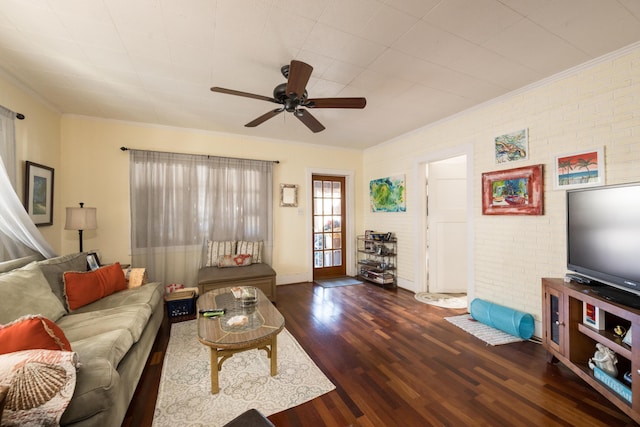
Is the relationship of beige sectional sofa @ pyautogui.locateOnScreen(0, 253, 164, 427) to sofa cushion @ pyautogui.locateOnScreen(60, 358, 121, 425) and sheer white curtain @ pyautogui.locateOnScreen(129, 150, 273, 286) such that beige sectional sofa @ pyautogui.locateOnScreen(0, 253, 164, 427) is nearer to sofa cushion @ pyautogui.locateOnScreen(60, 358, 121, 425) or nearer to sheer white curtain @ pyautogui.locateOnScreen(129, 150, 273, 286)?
sofa cushion @ pyautogui.locateOnScreen(60, 358, 121, 425)

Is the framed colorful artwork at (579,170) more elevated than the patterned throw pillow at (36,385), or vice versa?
the framed colorful artwork at (579,170)

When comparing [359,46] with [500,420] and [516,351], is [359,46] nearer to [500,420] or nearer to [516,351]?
[500,420]

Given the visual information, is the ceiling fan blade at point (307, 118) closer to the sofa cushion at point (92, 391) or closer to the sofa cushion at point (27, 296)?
the sofa cushion at point (92, 391)

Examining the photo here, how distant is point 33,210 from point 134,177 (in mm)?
1079

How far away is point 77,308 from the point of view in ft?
7.26

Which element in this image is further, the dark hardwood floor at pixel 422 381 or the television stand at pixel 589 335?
the dark hardwood floor at pixel 422 381

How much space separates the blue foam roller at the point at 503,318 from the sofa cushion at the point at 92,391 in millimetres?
3336

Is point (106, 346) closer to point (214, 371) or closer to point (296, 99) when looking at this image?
point (214, 371)

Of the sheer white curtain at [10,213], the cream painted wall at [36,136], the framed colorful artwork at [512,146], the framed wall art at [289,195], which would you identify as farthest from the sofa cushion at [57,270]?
the framed colorful artwork at [512,146]

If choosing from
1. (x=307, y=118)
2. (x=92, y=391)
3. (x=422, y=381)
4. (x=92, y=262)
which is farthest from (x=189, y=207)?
(x=422, y=381)

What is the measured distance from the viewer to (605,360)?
1.73 m

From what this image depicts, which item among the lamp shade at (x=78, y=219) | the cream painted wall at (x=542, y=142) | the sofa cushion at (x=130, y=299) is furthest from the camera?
the lamp shade at (x=78, y=219)

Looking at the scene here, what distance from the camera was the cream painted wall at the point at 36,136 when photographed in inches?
99.1

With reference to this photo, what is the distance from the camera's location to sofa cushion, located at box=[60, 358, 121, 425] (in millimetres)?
1183
